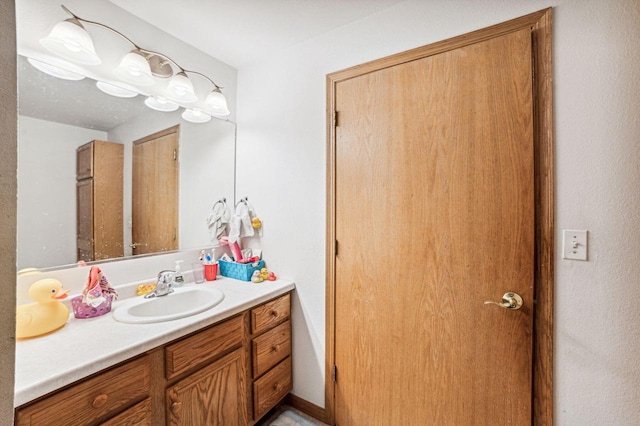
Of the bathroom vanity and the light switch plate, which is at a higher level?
the light switch plate

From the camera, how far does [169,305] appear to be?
59.4 inches

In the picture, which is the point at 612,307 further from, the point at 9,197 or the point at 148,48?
the point at 148,48

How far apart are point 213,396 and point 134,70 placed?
5.66ft

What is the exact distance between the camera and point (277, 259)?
1.86 meters

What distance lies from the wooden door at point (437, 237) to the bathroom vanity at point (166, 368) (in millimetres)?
438

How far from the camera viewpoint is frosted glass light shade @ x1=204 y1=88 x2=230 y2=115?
1858mm

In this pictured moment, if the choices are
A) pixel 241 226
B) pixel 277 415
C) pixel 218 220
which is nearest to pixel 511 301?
pixel 277 415

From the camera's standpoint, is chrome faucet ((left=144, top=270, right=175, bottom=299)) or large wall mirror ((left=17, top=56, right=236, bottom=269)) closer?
large wall mirror ((left=17, top=56, right=236, bottom=269))

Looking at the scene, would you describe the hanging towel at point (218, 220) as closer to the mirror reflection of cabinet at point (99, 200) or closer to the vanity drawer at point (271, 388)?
the mirror reflection of cabinet at point (99, 200)

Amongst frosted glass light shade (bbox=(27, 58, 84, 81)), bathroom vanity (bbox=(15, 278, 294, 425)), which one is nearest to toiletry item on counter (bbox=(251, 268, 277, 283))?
bathroom vanity (bbox=(15, 278, 294, 425))

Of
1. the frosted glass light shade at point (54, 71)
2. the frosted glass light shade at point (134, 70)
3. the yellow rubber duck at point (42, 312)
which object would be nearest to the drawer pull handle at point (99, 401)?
the yellow rubber duck at point (42, 312)

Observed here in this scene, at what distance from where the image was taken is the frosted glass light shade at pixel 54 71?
1206 millimetres

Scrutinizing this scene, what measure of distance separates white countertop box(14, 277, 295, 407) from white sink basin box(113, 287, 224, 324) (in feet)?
0.08

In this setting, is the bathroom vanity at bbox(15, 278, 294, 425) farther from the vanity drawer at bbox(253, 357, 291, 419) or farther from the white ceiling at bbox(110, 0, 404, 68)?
the white ceiling at bbox(110, 0, 404, 68)
